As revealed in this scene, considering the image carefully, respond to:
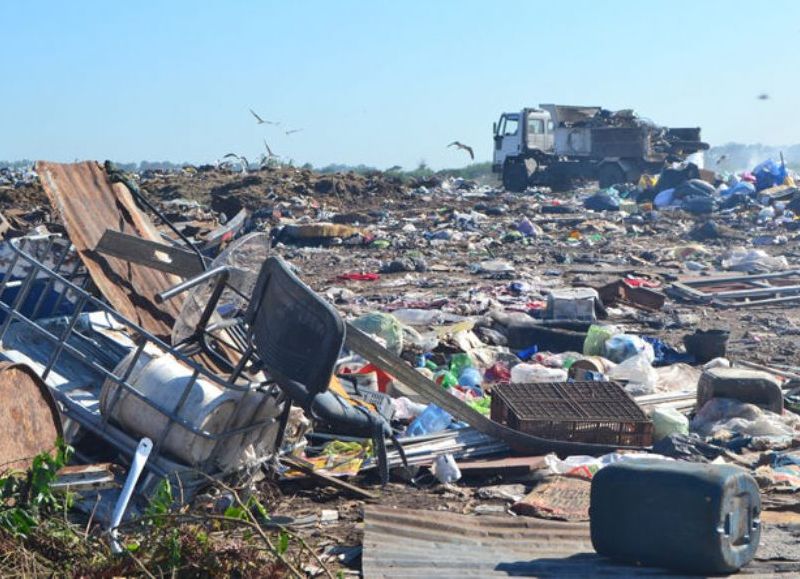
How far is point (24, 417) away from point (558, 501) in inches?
87.4

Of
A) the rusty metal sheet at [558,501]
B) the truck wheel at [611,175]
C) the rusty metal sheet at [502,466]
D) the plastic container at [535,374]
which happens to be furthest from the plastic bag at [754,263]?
the truck wheel at [611,175]

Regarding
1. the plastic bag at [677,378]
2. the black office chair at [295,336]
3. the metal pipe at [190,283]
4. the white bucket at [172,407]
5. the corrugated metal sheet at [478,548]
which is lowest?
the plastic bag at [677,378]

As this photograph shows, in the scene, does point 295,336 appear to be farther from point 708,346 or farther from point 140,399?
point 708,346

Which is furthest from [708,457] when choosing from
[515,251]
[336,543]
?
[515,251]

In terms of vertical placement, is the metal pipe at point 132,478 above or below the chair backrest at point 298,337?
below

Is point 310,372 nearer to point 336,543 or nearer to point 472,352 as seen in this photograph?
point 336,543

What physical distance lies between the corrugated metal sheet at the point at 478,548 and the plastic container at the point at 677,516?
85mm

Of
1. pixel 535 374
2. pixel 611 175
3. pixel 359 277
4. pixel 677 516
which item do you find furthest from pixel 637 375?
pixel 611 175

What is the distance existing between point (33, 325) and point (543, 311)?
613 cm

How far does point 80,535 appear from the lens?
337 cm

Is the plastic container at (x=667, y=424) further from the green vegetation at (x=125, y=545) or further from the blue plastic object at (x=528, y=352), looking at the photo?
the green vegetation at (x=125, y=545)

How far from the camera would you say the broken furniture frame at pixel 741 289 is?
38.1 ft

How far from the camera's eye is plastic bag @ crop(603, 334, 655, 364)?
797 centimetres

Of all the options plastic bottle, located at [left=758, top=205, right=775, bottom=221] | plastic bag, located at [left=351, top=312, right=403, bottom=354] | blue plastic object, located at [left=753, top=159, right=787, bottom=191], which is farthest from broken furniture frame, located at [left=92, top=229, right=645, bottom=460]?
blue plastic object, located at [left=753, top=159, right=787, bottom=191]
